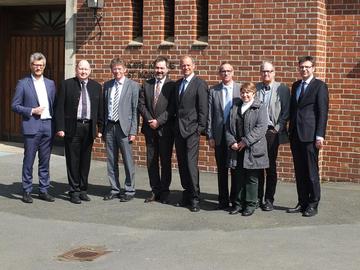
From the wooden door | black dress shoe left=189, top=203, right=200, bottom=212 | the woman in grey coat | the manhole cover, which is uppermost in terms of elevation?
the wooden door

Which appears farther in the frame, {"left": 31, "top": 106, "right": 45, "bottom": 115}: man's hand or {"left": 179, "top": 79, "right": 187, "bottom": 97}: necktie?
{"left": 31, "top": 106, "right": 45, "bottom": 115}: man's hand

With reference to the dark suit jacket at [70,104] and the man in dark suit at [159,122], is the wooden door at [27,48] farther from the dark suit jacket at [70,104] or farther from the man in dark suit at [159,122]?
the man in dark suit at [159,122]

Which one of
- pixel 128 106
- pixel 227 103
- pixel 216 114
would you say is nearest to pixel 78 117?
pixel 128 106

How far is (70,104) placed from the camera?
8.30 meters

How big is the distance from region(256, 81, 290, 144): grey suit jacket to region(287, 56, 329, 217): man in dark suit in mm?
71

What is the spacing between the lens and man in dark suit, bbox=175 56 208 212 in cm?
788

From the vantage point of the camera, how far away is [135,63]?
11.2 meters

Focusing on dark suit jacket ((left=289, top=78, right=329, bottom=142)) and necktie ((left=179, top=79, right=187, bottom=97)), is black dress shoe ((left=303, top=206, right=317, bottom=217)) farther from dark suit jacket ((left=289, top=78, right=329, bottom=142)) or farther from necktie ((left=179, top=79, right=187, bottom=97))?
necktie ((left=179, top=79, right=187, bottom=97))

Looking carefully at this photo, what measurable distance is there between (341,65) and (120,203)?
4.13 metres

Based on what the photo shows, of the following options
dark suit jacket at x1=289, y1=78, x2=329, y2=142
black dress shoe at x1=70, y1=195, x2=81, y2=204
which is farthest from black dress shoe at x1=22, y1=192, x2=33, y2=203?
dark suit jacket at x1=289, y1=78, x2=329, y2=142

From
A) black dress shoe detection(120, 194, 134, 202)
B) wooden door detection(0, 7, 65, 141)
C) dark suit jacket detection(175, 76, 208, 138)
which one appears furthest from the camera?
wooden door detection(0, 7, 65, 141)

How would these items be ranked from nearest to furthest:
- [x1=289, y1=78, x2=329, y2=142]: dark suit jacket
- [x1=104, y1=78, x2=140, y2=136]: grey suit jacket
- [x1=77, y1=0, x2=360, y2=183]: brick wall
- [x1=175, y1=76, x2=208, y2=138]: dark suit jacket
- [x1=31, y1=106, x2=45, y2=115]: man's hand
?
[x1=289, y1=78, x2=329, y2=142]: dark suit jacket
[x1=175, y1=76, x2=208, y2=138]: dark suit jacket
[x1=31, y1=106, x2=45, y2=115]: man's hand
[x1=104, y1=78, x2=140, y2=136]: grey suit jacket
[x1=77, y1=0, x2=360, y2=183]: brick wall

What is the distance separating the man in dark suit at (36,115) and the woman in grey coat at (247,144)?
7.90 ft

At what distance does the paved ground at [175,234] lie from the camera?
5797 mm
